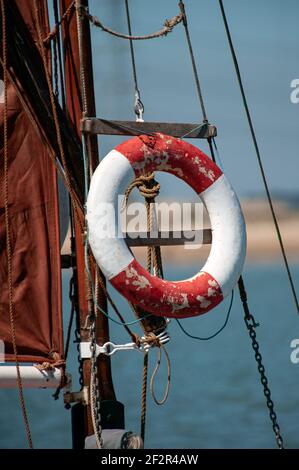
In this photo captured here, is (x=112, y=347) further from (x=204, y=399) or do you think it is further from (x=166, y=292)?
(x=204, y=399)

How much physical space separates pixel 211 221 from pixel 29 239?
180 cm

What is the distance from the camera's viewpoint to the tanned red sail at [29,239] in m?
9.47

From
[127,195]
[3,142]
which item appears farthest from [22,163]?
[127,195]

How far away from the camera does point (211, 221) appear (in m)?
8.38

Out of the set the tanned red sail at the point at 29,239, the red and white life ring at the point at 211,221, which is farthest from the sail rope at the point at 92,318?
the tanned red sail at the point at 29,239

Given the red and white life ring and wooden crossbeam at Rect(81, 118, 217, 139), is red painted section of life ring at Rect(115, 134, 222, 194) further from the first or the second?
wooden crossbeam at Rect(81, 118, 217, 139)

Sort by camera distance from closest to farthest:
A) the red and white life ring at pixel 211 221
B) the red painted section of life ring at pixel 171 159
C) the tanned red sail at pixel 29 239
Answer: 1. the red and white life ring at pixel 211 221
2. the red painted section of life ring at pixel 171 159
3. the tanned red sail at pixel 29 239

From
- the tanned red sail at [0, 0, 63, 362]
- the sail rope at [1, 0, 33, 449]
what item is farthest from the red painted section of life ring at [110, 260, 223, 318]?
the tanned red sail at [0, 0, 63, 362]

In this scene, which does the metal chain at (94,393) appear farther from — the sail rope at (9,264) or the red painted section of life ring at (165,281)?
the sail rope at (9,264)

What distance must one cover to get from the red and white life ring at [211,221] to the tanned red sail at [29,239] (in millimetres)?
1524

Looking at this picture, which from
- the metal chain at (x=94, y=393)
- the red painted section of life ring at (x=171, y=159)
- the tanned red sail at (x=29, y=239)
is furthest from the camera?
the tanned red sail at (x=29, y=239)

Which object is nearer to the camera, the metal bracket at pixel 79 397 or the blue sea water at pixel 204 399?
the metal bracket at pixel 79 397

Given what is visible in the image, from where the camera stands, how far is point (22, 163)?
9.64 meters
